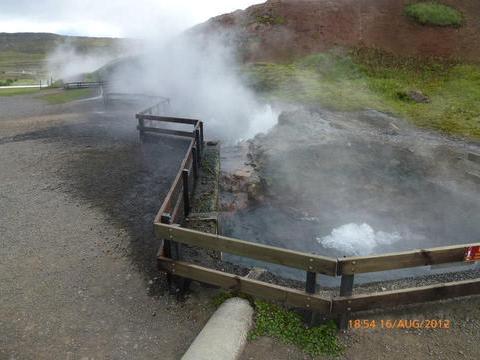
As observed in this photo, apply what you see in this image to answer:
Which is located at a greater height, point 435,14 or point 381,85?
point 435,14

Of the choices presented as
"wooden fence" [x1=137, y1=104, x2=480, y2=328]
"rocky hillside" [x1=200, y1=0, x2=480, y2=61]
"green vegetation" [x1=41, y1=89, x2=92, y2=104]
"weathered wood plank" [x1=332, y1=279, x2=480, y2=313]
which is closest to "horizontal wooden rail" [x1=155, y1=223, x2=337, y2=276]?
"wooden fence" [x1=137, y1=104, x2=480, y2=328]

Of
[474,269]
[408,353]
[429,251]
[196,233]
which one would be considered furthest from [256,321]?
[474,269]

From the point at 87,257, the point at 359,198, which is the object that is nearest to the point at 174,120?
the point at 359,198

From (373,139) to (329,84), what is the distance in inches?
420

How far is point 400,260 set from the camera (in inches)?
195

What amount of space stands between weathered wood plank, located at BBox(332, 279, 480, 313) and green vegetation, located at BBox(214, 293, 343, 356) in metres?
0.38

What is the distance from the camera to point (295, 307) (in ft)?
17.9

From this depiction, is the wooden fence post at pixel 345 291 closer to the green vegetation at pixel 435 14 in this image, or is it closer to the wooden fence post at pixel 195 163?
the wooden fence post at pixel 195 163

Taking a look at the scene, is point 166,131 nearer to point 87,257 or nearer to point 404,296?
point 87,257

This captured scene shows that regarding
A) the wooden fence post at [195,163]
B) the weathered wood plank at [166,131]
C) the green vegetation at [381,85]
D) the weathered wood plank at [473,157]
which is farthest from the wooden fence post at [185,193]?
the green vegetation at [381,85]

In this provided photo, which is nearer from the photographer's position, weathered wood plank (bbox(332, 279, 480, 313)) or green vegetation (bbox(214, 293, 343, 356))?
green vegetation (bbox(214, 293, 343, 356))

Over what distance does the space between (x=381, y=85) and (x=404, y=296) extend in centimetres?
1915

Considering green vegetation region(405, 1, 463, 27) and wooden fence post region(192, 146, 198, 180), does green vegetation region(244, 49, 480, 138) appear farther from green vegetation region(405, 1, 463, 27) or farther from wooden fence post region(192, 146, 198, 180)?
wooden fence post region(192, 146, 198, 180)

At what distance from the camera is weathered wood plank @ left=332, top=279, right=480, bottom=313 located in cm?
496
